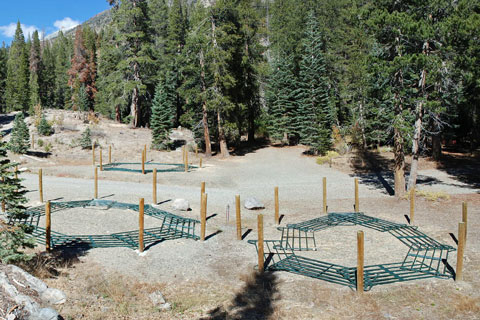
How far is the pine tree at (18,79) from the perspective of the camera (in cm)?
6025

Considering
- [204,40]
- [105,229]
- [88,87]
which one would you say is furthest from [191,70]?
[88,87]

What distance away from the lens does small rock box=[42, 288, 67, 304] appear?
6315mm

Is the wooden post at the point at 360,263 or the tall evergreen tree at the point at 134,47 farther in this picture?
the tall evergreen tree at the point at 134,47

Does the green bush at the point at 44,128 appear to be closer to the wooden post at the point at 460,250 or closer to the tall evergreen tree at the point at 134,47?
the tall evergreen tree at the point at 134,47

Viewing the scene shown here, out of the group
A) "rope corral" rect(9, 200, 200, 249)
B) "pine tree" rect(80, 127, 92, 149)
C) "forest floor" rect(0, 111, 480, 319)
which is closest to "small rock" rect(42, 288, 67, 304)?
"forest floor" rect(0, 111, 480, 319)

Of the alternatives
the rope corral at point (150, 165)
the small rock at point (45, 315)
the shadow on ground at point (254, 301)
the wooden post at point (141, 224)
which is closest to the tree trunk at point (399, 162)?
the shadow on ground at point (254, 301)

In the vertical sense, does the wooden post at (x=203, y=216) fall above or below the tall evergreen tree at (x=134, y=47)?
below

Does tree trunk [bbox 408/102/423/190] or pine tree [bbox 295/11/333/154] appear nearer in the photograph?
tree trunk [bbox 408/102/423/190]

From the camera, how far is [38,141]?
28906 mm

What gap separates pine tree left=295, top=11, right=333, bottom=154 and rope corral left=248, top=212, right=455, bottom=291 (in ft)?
59.4

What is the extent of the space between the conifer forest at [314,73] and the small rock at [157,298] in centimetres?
1119

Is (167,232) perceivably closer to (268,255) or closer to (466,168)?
(268,255)

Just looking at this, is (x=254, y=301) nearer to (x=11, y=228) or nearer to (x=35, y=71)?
(x=11, y=228)

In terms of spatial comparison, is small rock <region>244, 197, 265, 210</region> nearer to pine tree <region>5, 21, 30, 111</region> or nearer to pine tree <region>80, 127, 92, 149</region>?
pine tree <region>80, 127, 92, 149</region>
